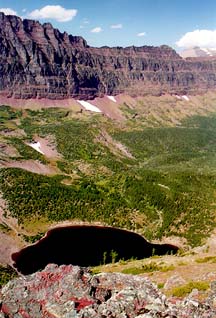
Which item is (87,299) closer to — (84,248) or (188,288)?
(188,288)

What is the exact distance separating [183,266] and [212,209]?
99.1 metres

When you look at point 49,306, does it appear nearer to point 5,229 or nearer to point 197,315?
point 197,315

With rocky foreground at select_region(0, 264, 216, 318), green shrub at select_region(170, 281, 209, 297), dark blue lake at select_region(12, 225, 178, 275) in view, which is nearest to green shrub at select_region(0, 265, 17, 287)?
dark blue lake at select_region(12, 225, 178, 275)

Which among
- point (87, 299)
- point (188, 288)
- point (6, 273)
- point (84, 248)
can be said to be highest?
point (87, 299)

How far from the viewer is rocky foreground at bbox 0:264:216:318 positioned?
1582 inches

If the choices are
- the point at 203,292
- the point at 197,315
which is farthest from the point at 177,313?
the point at 203,292

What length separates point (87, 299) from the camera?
147 ft

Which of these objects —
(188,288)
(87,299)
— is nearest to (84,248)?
(188,288)

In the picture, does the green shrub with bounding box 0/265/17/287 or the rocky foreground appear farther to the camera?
the green shrub with bounding box 0/265/17/287

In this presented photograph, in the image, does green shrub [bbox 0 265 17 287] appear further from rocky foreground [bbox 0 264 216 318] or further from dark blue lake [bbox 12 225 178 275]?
rocky foreground [bbox 0 264 216 318]

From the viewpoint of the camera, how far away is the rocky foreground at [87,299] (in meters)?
40.2

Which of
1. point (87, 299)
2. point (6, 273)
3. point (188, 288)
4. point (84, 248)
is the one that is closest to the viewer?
point (87, 299)

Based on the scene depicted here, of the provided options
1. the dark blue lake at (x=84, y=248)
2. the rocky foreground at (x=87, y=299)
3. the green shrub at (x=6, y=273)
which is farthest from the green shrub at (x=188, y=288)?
the dark blue lake at (x=84, y=248)

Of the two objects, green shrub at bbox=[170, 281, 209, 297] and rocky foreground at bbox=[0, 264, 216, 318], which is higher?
rocky foreground at bbox=[0, 264, 216, 318]
